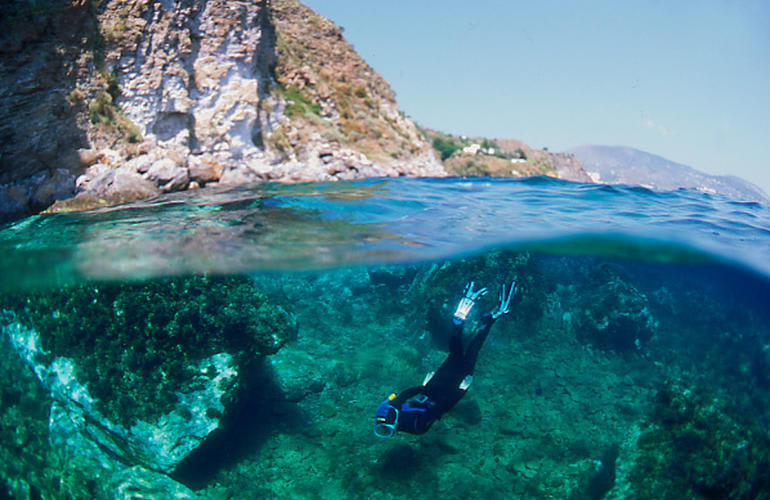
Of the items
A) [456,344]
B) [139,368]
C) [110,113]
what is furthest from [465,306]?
[110,113]

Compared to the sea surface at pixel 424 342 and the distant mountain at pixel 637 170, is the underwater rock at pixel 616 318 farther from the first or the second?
the distant mountain at pixel 637 170

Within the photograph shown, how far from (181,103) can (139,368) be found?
11410 millimetres

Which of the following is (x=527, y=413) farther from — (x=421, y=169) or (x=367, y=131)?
(x=367, y=131)

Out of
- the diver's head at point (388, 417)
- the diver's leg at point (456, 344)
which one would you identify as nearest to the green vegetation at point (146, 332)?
the diver's head at point (388, 417)

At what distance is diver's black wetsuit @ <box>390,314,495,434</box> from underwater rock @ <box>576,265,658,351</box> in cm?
398

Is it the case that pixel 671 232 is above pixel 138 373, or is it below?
above

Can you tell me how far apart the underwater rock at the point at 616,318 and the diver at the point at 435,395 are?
339 centimetres

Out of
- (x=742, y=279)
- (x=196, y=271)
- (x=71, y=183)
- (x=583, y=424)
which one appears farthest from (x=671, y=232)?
(x=71, y=183)

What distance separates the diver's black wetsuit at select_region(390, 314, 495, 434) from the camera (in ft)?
22.1

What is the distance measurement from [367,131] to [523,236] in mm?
14973

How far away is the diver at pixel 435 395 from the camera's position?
21.6 feet

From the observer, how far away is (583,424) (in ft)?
27.3

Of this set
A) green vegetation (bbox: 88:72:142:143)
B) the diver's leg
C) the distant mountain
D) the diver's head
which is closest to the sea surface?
the diver's head

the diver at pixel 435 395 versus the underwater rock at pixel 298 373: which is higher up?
the diver at pixel 435 395
